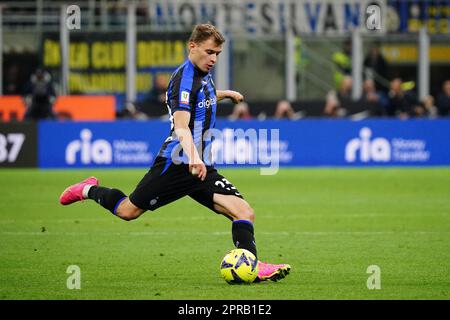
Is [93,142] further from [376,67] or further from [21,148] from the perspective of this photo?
[376,67]

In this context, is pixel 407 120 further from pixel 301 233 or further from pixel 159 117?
pixel 301 233

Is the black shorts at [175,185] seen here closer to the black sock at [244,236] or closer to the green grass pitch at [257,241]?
the black sock at [244,236]

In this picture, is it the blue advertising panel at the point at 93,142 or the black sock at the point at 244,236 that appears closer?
the black sock at the point at 244,236

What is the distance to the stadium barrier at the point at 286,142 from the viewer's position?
24609 millimetres

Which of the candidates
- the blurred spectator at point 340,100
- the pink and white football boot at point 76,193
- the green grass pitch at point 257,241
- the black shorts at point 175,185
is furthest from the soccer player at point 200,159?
the blurred spectator at point 340,100

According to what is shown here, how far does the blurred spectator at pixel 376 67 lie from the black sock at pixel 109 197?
21328 mm

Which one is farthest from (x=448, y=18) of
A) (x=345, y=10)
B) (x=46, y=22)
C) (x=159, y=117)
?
(x=46, y=22)

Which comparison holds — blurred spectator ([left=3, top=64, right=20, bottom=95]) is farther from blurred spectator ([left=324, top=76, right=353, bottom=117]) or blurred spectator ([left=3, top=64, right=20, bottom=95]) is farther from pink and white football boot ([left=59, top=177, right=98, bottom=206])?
pink and white football boot ([left=59, top=177, right=98, bottom=206])

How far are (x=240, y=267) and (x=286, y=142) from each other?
15.8 m

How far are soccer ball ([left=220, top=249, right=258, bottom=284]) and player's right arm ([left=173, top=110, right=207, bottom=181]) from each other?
2.58 ft

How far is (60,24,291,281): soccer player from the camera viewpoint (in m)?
9.34

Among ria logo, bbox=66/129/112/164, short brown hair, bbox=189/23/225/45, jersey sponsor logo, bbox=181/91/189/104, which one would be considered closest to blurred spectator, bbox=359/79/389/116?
ria logo, bbox=66/129/112/164
